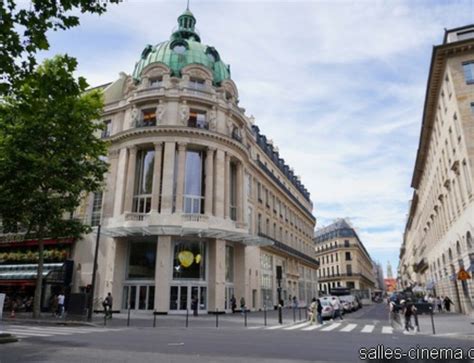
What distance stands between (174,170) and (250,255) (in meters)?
11.8

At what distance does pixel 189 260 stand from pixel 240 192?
829 cm

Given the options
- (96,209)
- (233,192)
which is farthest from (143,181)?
(233,192)

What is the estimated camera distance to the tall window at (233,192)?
107ft

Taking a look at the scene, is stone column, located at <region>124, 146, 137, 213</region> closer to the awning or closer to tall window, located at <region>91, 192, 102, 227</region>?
tall window, located at <region>91, 192, 102, 227</region>

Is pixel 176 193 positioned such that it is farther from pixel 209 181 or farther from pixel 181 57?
pixel 181 57

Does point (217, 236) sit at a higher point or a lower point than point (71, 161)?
lower

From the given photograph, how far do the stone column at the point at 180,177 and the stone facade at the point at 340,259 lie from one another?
6647 centimetres

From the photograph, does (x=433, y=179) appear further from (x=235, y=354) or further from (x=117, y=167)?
(x=235, y=354)

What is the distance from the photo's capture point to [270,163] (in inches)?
1823

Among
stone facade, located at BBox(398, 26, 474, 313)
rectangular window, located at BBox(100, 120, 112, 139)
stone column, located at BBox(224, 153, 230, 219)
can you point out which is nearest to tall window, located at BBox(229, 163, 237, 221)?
stone column, located at BBox(224, 153, 230, 219)

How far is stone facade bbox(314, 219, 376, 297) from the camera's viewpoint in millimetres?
86812

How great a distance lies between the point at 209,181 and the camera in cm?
→ 2952

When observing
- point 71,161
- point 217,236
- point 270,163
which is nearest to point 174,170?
point 217,236

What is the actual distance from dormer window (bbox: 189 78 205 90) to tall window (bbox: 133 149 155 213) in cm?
708
